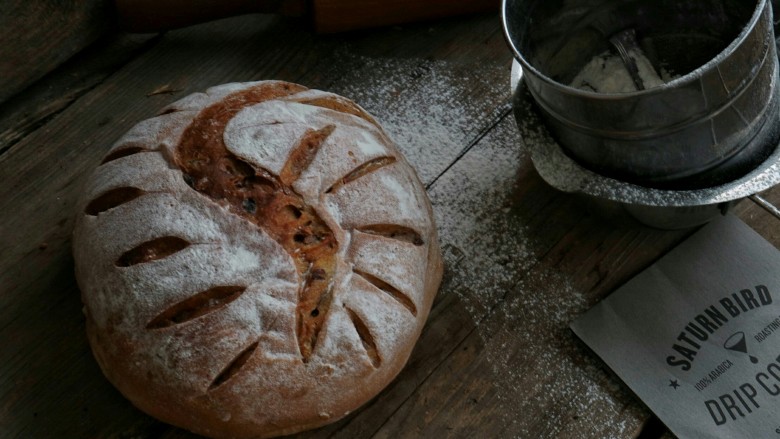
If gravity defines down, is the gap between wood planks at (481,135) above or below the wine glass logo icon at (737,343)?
above

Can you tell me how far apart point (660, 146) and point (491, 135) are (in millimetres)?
385

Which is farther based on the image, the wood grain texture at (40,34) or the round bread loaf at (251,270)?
the wood grain texture at (40,34)

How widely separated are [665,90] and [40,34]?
3.68ft

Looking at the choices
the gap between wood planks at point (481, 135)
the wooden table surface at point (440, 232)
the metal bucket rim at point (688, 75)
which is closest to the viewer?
the metal bucket rim at point (688, 75)

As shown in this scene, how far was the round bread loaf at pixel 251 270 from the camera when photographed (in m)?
1.15

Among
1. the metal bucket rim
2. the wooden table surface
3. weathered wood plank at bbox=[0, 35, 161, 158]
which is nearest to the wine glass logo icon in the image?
the wooden table surface

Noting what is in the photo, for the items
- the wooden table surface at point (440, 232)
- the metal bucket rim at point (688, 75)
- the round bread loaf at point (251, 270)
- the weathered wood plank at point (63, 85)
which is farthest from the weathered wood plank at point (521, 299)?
the weathered wood plank at point (63, 85)

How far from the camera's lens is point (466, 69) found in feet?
5.29

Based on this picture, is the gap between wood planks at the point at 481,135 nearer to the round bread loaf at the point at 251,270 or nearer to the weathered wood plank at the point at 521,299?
the weathered wood plank at the point at 521,299

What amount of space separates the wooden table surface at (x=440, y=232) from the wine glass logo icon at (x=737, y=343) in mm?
172

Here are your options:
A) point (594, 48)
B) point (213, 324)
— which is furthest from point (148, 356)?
point (594, 48)

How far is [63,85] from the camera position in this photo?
5.28 ft

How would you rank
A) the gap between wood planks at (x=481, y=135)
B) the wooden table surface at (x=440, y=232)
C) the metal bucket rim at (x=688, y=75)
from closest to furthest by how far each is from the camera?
1. the metal bucket rim at (x=688, y=75)
2. the wooden table surface at (x=440, y=232)
3. the gap between wood planks at (x=481, y=135)

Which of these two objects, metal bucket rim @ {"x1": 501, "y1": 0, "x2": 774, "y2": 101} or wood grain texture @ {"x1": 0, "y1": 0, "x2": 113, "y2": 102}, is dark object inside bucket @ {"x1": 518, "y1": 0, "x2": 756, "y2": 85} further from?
wood grain texture @ {"x1": 0, "y1": 0, "x2": 113, "y2": 102}
